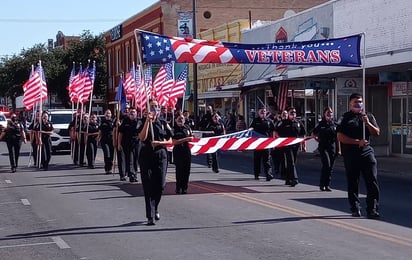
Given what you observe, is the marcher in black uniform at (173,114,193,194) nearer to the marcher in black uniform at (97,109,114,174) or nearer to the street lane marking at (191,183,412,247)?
the street lane marking at (191,183,412,247)

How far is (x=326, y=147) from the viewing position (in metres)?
16.5

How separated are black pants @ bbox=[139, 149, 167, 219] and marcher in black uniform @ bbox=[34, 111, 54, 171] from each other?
12232 mm

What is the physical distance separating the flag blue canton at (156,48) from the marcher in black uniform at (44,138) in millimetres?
10405

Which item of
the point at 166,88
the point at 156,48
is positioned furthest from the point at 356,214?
the point at 166,88

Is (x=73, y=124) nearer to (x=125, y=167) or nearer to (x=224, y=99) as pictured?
(x=125, y=167)

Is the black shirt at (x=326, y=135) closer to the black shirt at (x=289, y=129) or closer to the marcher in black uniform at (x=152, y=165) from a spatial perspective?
the black shirt at (x=289, y=129)

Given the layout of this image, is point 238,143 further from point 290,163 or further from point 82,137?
point 82,137

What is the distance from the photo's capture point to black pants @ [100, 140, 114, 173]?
70.4 ft

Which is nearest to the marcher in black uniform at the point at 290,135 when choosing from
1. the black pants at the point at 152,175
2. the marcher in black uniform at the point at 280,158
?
the marcher in black uniform at the point at 280,158

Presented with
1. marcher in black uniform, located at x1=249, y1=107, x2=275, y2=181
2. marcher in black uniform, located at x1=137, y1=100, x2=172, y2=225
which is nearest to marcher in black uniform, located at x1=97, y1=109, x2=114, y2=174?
marcher in black uniform, located at x1=249, y1=107, x2=275, y2=181

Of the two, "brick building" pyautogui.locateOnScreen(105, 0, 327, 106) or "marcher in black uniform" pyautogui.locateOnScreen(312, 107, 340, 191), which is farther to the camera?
"brick building" pyautogui.locateOnScreen(105, 0, 327, 106)

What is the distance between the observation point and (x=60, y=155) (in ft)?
103

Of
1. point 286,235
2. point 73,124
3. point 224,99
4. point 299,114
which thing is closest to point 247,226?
point 286,235

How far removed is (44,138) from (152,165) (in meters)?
12.8
